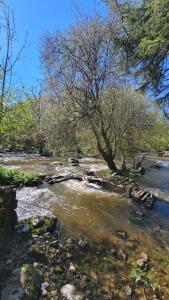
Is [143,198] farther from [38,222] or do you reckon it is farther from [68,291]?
[68,291]

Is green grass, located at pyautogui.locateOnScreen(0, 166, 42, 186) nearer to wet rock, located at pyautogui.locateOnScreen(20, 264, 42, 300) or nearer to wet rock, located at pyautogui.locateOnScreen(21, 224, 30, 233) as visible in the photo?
wet rock, located at pyautogui.locateOnScreen(21, 224, 30, 233)

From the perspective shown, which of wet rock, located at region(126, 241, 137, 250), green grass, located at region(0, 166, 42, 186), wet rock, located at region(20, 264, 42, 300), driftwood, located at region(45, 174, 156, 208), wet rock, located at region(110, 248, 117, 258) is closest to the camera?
wet rock, located at region(20, 264, 42, 300)

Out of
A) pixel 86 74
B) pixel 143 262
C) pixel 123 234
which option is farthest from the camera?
pixel 86 74

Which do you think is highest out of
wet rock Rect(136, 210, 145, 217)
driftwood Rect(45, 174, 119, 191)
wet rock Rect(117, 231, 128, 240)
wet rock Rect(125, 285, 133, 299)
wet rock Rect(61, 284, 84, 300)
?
driftwood Rect(45, 174, 119, 191)

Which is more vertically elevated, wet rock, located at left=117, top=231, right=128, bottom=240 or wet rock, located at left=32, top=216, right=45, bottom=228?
wet rock, located at left=32, top=216, right=45, bottom=228

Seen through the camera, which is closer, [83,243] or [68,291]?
[68,291]

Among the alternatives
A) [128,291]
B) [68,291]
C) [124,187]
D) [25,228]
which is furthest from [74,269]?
[124,187]

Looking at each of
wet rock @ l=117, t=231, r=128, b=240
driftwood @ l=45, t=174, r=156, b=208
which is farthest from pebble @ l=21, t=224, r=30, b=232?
driftwood @ l=45, t=174, r=156, b=208

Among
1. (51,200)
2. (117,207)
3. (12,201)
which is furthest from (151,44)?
(51,200)

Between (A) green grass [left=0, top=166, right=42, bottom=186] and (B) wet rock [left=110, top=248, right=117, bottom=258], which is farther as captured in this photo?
(A) green grass [left=0, top=166, right=42, bottom=186]

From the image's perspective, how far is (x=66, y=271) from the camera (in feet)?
18.8

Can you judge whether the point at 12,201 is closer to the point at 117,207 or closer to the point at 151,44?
the point at 117,207

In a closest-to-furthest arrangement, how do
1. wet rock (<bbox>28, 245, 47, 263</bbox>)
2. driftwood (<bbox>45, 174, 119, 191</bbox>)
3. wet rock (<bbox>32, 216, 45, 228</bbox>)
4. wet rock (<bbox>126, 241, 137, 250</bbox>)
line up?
1. wet rock (<bbox>28, 245, 47, 263</bbox>)
2. wet rock (<bbox>126, 241, 137, 250</bbox>)
3. wet rock (<bbox>32, 216, 45, 228</bbox>)
4. driftwood (<bbox>45, 174, 119, 191</bbox>)

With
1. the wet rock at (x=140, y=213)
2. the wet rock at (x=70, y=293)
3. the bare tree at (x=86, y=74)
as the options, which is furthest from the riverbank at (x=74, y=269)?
the bare tree at (x=86, y=74)
